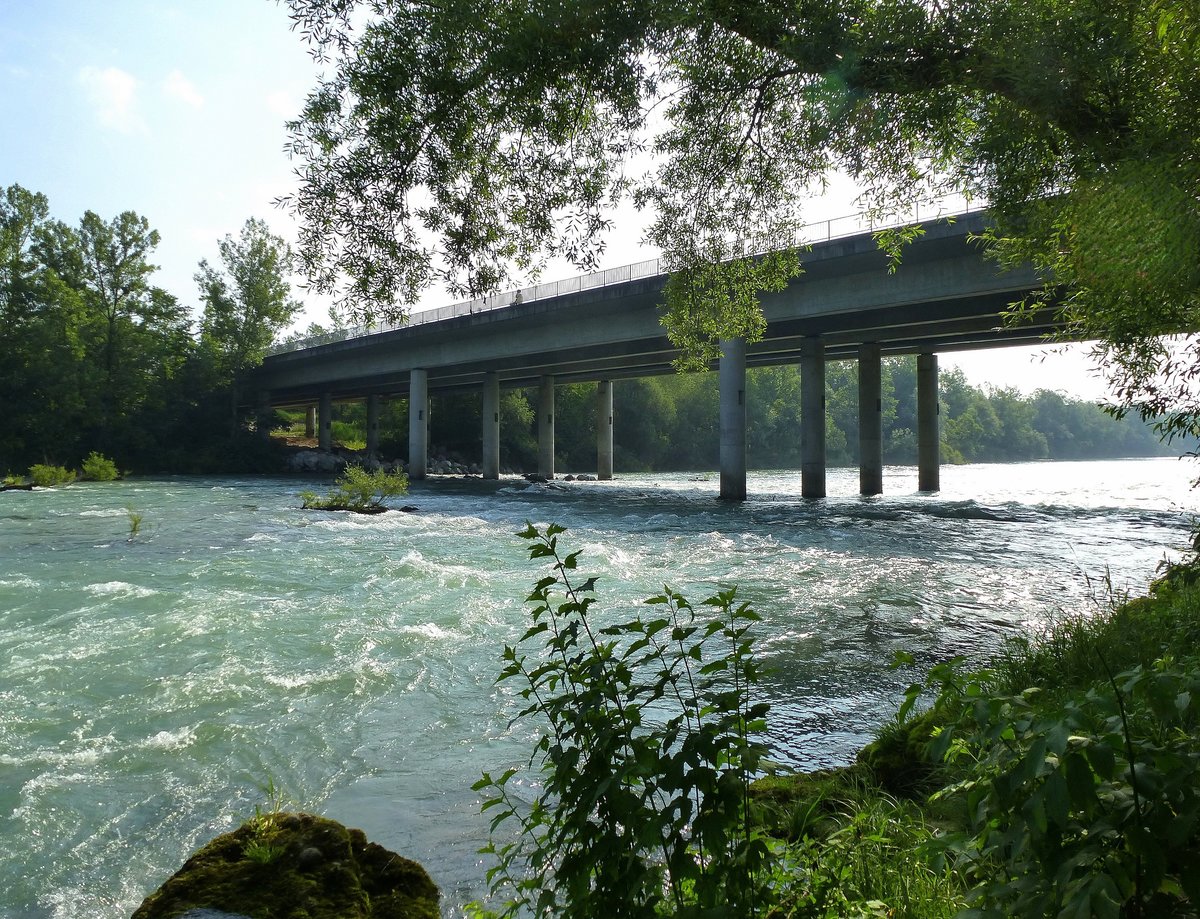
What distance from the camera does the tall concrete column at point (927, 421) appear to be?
39094 mm

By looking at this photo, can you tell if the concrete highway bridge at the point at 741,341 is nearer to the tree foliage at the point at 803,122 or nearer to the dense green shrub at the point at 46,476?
the tree foliage at the point at 803,122

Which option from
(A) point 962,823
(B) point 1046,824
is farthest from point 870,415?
(B) point 1046,824

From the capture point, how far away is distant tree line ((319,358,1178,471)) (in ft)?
243

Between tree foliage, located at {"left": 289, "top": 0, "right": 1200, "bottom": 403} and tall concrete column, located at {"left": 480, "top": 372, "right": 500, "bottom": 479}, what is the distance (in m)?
40.5

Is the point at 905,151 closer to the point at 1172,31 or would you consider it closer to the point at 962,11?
the point at 962,11

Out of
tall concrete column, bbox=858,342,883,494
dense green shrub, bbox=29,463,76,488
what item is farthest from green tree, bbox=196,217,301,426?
tall concrete column, bbox=858,342,883,494

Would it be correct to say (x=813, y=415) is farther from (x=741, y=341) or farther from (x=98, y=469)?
(x=98, y=469)

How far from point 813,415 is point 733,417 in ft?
15.7

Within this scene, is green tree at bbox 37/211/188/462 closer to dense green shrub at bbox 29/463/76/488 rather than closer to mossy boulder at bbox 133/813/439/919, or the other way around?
dense green shrub at bbox 29/463/76/488

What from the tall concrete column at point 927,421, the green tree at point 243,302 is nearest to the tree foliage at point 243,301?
the green tree at point 243,302

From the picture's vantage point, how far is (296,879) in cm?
339

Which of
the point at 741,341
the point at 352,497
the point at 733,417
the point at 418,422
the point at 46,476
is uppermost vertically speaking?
the point at 741,341

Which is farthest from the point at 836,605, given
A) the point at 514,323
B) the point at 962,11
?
the point at 514,323

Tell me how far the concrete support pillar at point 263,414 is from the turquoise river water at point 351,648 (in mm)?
42076
